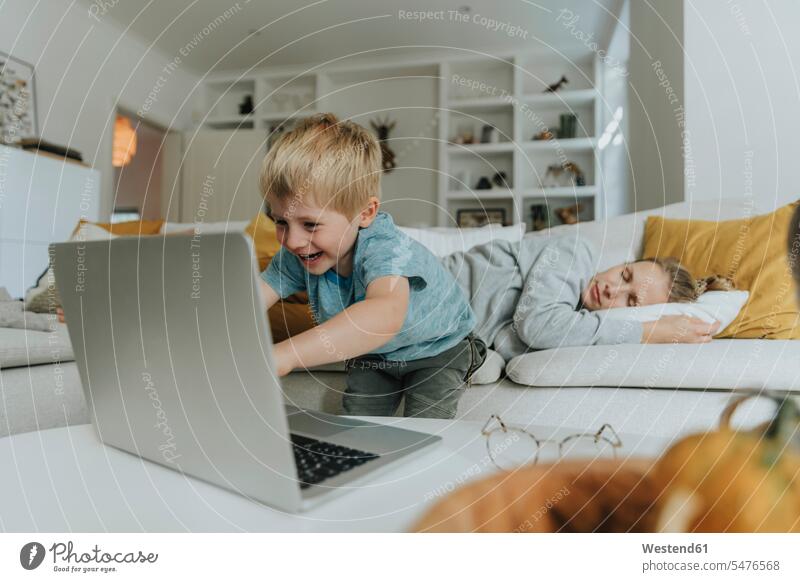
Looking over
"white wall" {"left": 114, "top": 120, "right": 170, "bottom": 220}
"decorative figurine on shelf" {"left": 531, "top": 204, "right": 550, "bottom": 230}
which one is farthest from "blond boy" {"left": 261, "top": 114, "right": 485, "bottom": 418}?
"white wall" {"left": 114, "top": 120, "right": 170, "bottom": 220}

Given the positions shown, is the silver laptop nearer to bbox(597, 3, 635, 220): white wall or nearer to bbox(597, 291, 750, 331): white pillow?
bbox(597, 291, 750, 331): white pillow

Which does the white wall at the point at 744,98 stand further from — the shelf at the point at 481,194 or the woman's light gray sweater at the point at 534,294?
the shelf at the point at 481,194

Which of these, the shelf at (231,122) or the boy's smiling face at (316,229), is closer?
the boy's smiling face at (316,229)

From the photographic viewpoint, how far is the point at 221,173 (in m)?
3.84

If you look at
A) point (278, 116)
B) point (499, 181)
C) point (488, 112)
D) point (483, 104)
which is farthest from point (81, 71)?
point (499, 181)

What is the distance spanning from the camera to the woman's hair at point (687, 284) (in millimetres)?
1041

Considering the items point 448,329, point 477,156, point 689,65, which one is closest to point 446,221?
point 477,156

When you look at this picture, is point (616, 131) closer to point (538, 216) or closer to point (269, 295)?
point (538, 216)

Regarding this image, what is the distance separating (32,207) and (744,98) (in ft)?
8.52

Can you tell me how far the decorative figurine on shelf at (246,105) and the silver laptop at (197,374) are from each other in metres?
3.36

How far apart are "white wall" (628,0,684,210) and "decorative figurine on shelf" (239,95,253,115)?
2328mm

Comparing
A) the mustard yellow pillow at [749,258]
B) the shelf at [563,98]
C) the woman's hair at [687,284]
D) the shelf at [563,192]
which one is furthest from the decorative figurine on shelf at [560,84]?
the woman's hair at [687,284]

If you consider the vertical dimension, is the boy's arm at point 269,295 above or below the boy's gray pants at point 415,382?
above
